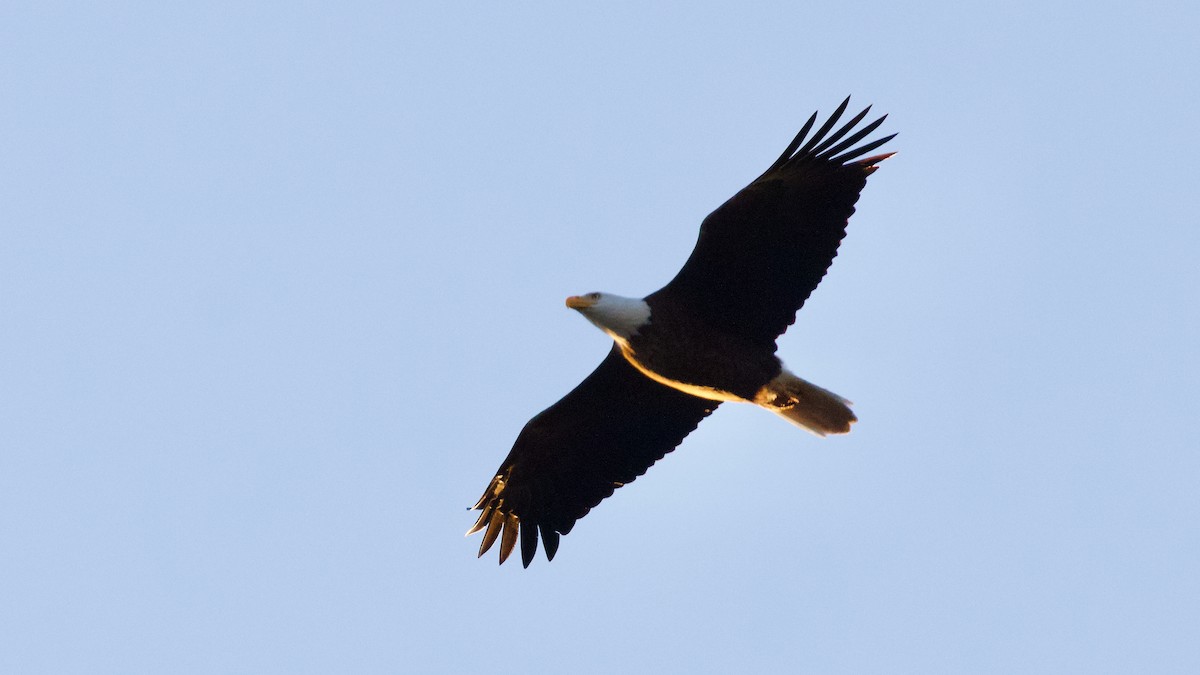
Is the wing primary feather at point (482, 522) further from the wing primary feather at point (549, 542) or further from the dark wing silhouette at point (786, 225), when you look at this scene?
the dark wing silhouette at point (786, 225)

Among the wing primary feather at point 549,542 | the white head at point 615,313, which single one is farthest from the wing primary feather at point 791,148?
the wing primary feather at point 549,542

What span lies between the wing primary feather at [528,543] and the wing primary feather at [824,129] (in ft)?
11.9

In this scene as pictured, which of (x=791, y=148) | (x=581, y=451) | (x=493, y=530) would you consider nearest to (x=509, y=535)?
(x=493, y=530)

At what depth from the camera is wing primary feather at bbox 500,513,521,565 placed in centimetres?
1257

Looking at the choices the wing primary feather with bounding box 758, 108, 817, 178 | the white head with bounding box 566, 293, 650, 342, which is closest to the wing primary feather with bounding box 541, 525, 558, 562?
the white head with bounding box 566, 293, 650, 342

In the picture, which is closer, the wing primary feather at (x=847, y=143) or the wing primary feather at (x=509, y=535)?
the wing primary feather at (x=847, y=143)

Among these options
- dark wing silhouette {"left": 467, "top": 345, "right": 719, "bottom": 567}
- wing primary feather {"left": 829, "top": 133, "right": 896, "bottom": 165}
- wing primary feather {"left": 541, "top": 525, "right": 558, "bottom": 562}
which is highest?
wing primary feather {"left": 829, "top": 133, "right": 896, "bottom": 165}

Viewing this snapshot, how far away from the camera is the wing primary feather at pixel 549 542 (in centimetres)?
1245

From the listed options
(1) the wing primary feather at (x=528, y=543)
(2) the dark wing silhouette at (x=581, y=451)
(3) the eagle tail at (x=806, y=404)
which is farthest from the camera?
(1) the wing primary feather at (x=528, y=543)

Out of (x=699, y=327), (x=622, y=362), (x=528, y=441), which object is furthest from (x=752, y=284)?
(x=528, y=441)

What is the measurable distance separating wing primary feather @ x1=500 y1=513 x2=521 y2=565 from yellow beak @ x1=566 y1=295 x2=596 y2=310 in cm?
204

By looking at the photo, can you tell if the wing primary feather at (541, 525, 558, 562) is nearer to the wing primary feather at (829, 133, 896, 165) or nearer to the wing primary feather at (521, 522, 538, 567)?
the wing primary feather at (521, 522, 538, 567)

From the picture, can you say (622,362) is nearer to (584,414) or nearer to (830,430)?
(584,414)

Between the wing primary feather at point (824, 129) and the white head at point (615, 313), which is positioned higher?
the wing primary feather at point (824, 129)
